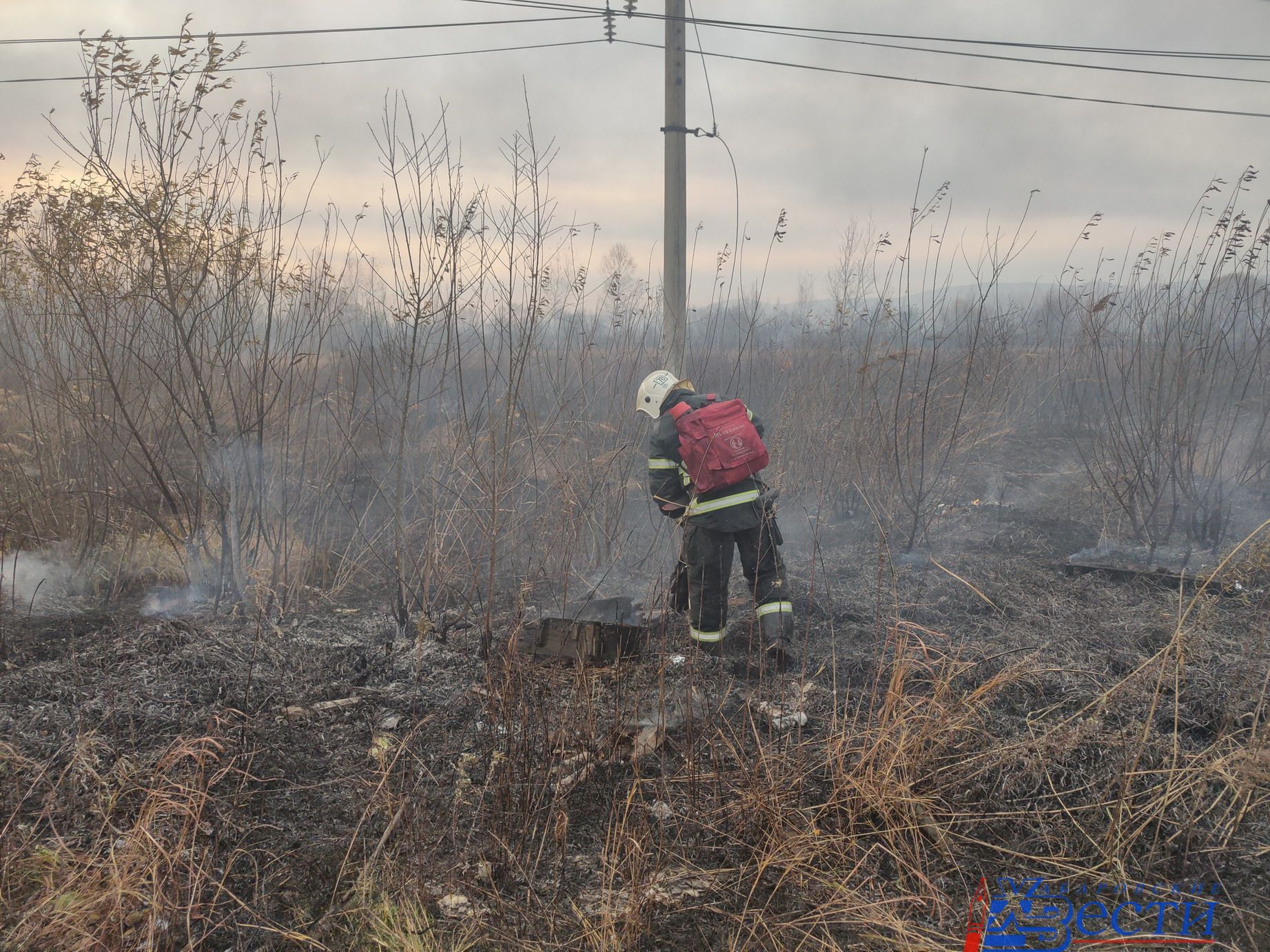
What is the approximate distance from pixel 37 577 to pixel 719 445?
4.90 metres

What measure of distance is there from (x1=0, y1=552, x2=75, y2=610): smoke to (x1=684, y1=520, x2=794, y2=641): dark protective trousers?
4.25m

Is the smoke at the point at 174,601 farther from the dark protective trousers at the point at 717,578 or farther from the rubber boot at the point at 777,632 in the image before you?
the rubber boot at the point at 777,632

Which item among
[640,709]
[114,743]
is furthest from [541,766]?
[114,743]

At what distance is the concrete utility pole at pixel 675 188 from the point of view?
560 centimetres

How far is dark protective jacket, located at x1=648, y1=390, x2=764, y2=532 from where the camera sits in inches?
181

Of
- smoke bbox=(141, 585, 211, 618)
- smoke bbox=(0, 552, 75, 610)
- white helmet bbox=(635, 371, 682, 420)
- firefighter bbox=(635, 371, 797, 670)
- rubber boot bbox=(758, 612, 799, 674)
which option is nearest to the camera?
rubber boot bbox=(758, 612, 799, 674)

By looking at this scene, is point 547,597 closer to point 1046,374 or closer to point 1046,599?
point 1046,599

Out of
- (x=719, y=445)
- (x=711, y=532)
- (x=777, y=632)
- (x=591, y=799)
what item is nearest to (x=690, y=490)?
(x=711, y=532)

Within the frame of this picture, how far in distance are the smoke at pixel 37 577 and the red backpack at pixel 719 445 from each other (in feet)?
14.3

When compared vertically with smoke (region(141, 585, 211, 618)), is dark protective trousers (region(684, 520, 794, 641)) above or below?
above

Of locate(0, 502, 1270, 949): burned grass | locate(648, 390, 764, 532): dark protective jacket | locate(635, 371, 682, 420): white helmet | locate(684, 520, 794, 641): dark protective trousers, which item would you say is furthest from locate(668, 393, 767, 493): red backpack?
locate(0, 502, 1270, 949): burned grass

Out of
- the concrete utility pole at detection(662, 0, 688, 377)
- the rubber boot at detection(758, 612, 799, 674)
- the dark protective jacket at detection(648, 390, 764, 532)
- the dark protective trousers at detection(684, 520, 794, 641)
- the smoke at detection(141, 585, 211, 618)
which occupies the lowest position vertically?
the smoke at detection(141, 585, 211, 618)

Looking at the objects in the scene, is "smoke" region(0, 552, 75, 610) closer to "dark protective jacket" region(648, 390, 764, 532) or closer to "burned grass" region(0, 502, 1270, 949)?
"burned grass" region(0, 502, 1270, 949)

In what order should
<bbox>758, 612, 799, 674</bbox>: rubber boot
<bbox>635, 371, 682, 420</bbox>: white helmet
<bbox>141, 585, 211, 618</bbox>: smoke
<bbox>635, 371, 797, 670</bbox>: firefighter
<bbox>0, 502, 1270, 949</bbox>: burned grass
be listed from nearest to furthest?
<bbox>0, 502, 1270, 949</bbox>: burned grass
<bbox>758, 612, 799, 674</bbox>: rubber boot
<bbox>635, 371, 797, 670</bbox>: firefighter
<bbox>635, 371, 682, 420</bbox>: white helmet
<bbox>141, 585, 211, 618</bbox>: smoke
